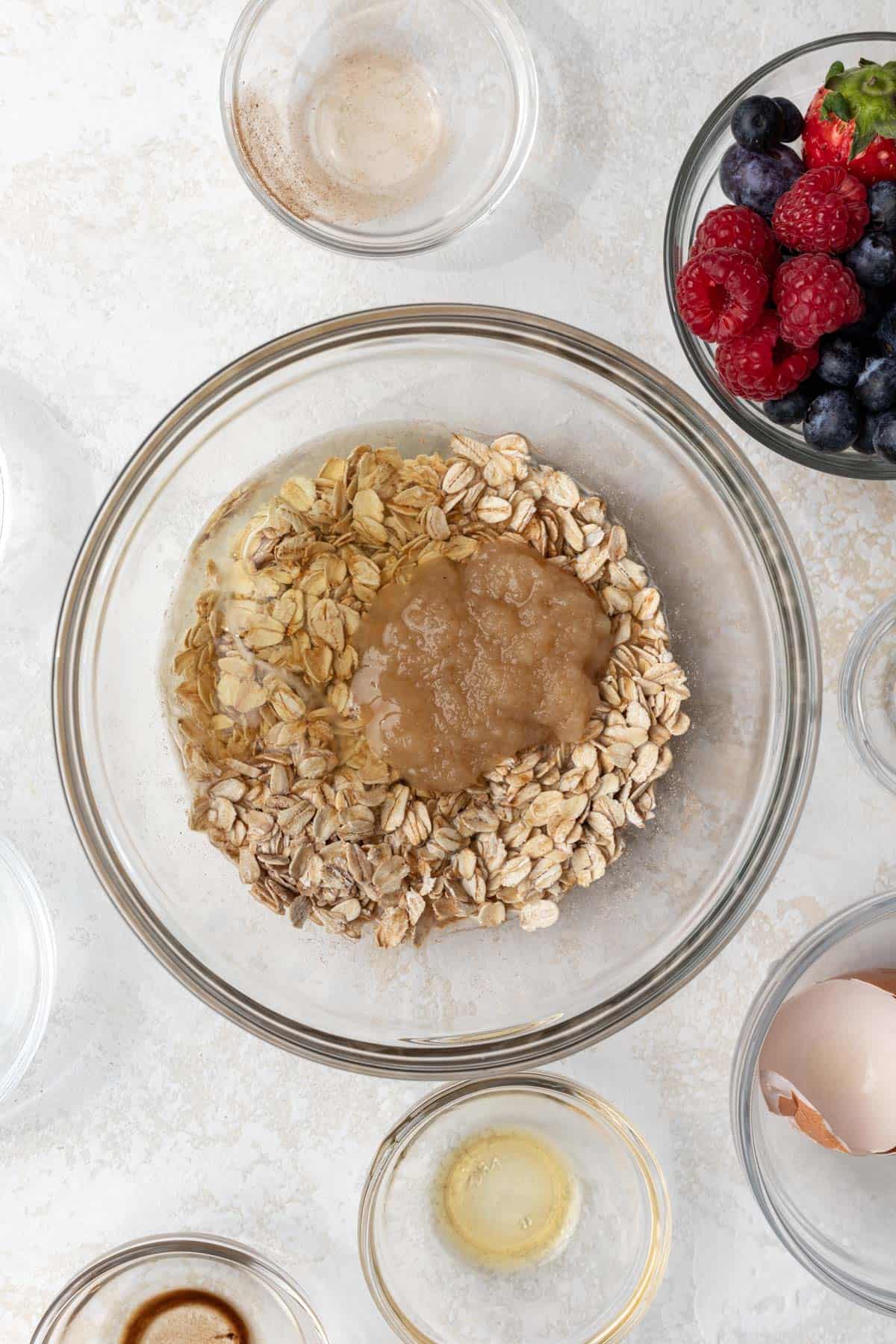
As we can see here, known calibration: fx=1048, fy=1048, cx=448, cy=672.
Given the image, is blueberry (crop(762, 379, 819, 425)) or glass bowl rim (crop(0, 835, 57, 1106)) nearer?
blueberry (crop(762, 379, 819, 425))

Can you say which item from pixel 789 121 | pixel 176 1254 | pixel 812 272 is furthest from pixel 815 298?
pixel 176 1254

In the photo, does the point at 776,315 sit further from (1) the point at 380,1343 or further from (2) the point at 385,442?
(1) the point at 380,1343

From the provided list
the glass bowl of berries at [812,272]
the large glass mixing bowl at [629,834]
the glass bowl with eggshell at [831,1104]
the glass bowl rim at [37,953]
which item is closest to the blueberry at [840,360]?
the glass bowl of berries at [812,272]

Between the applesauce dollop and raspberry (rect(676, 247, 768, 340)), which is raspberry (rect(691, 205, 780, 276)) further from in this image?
the applesauce dollop

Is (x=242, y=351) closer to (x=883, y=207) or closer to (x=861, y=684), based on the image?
(x=883, y=207)

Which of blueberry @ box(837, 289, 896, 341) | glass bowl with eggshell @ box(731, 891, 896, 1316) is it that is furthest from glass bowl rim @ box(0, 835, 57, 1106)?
blueberry @ box(837, 289, 896, 341)

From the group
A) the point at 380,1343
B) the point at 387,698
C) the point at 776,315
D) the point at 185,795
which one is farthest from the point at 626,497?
the point at 380,1343
